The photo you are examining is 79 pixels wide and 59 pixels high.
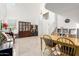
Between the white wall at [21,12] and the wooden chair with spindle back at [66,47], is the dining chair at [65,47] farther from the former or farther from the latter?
the white wall at [21,12]

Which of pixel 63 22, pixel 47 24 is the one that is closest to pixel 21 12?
pixel 47 24

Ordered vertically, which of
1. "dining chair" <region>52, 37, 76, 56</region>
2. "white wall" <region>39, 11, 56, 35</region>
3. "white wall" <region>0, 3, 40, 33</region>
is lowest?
"dining chair" <region>52, 37, 76, 56</region>

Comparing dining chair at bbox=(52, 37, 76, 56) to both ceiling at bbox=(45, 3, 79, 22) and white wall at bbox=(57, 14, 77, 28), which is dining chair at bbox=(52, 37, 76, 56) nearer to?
white wall at bbox=(57, 14, 77, 28)

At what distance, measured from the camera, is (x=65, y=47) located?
1.72m

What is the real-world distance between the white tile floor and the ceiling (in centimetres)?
43

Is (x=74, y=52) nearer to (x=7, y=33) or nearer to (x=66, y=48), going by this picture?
(x=66, y=48)

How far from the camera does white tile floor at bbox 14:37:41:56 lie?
1.69 meters

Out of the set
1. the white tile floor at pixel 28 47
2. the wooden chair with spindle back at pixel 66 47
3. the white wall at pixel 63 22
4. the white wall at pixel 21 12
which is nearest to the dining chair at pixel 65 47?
the wooden chair with spindle back at pixel 66 47

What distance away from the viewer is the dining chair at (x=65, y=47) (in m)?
1.69

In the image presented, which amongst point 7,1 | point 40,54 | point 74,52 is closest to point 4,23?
point 7,1

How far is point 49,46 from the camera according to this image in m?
1.77

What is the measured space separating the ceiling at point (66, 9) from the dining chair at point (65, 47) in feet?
0.98

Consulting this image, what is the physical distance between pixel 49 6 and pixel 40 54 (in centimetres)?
63

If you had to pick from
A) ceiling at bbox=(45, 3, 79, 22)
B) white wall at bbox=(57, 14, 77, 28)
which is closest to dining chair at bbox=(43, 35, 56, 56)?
white wall at bbox=(57, 14, 77, 28)
